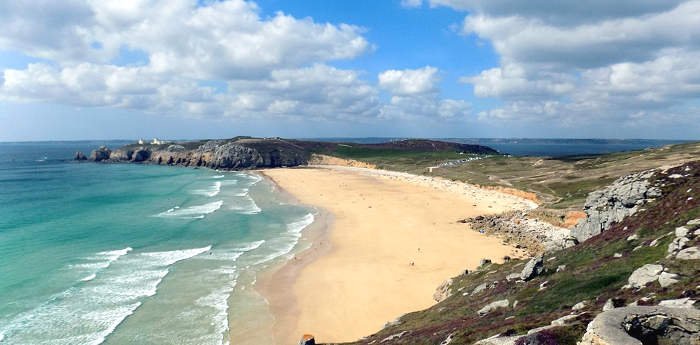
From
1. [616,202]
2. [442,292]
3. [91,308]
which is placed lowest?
[91,308]

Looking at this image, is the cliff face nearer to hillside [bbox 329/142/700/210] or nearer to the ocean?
hillside [bbox 329/142/700/210]

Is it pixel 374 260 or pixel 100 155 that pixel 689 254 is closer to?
pixel 374 260

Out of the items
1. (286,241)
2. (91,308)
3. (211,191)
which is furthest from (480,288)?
(211,191)

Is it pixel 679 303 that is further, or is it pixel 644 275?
pixel 644 275

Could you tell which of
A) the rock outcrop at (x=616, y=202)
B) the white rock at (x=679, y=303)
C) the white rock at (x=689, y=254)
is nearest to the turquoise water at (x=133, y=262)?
the white rock at (x=679, y=303)

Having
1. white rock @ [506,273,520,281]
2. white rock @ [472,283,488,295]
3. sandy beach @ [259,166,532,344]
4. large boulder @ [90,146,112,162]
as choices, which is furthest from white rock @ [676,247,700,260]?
large boulder @ [90,146,112,162]

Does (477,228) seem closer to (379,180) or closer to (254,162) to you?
(379,180)

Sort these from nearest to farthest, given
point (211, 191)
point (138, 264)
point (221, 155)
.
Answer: point (138, 264) < point (211, 191) < point (221, 155)
